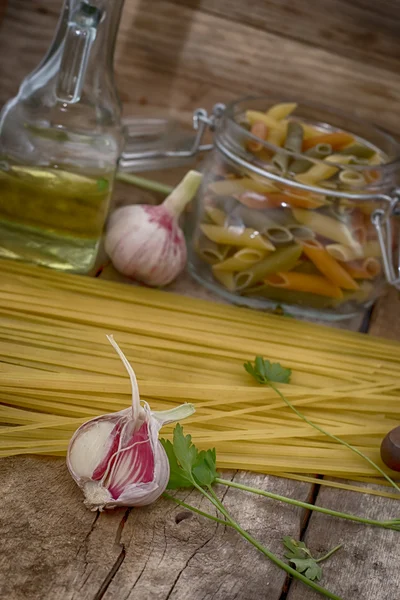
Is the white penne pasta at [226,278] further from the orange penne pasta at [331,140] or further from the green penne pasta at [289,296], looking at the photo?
the orange penne pasta at [331,140]

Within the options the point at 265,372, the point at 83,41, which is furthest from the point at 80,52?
the point at 265,372

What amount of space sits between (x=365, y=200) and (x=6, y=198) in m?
0.40

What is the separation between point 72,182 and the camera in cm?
95

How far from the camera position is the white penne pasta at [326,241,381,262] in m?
0.99

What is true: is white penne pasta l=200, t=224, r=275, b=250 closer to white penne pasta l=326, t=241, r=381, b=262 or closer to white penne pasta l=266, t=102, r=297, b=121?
white penne pasta l=326, t=241, r=381, b=262

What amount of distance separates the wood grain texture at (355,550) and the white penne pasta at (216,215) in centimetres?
39

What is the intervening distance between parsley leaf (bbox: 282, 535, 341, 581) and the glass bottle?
1.51 feet

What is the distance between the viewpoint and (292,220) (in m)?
0.99

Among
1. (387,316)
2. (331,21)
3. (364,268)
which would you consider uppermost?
(331,21)

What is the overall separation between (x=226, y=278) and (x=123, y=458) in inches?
17.5

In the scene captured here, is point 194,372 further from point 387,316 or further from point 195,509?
point 387,316

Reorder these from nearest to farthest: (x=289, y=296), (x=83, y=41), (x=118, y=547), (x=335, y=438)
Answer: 1. (x=118, y=547)
2. (x=335, y=438)
3. (x=83, y=41)
4. (x=289, y=296)

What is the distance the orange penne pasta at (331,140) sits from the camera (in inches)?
42.3

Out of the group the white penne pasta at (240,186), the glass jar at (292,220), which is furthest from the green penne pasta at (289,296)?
the white penne pasta at (240,186)
